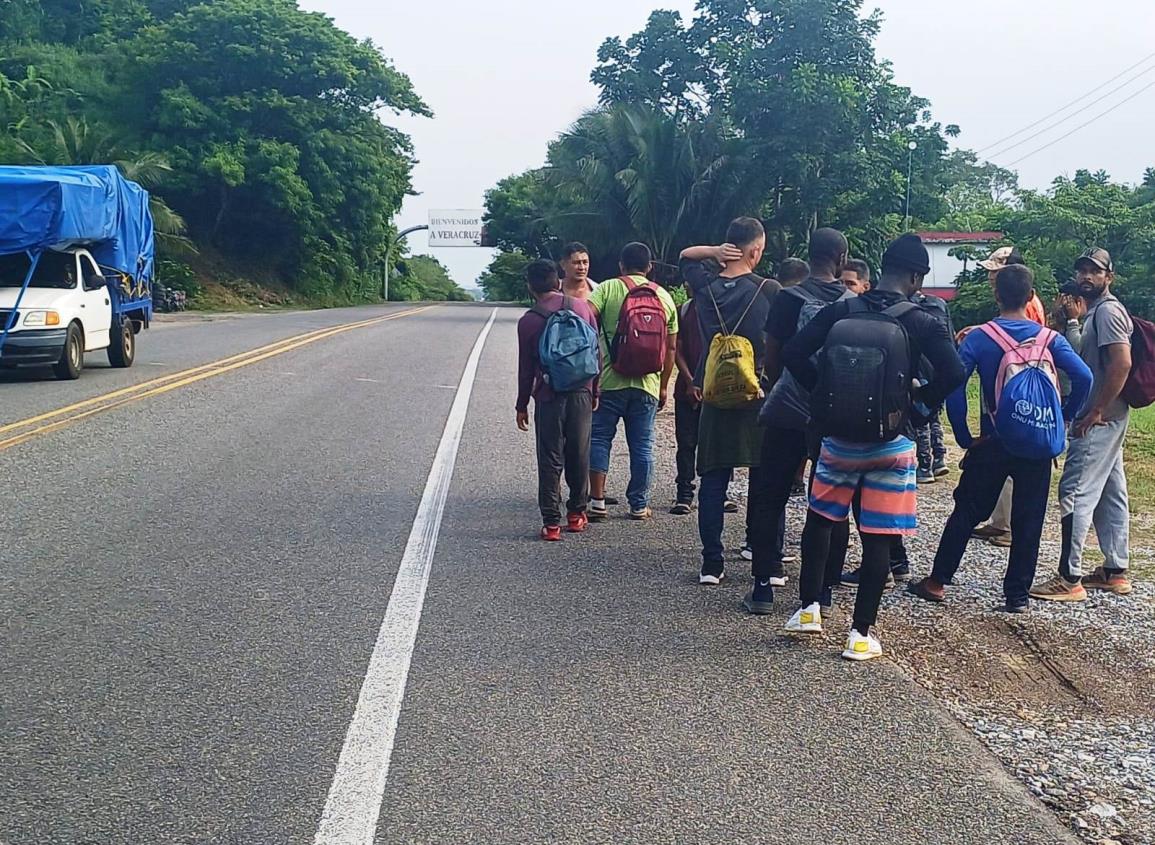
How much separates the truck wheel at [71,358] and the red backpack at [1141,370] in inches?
499

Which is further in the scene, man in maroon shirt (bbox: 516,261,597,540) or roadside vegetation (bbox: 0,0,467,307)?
roadside vegetation (bbox: 0,0,467,307)

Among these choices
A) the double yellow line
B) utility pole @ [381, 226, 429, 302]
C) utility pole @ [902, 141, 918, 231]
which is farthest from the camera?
utility pole @ [381, 226, 429, 302]

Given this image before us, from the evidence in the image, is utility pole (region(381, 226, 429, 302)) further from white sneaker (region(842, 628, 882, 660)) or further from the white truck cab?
white sneaker (region(842, 628, 882, 660))

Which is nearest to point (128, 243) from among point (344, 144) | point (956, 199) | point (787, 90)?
point (787, 90)

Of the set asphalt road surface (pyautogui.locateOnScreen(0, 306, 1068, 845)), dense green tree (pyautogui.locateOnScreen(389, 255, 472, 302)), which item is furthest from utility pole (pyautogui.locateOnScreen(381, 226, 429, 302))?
asphalt road surface (pyautogui.locateOnScreen(0, 306, 1068, 845))

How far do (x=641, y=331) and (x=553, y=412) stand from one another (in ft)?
2.57

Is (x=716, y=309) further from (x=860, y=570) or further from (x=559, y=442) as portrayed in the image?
(x=860, y=570)

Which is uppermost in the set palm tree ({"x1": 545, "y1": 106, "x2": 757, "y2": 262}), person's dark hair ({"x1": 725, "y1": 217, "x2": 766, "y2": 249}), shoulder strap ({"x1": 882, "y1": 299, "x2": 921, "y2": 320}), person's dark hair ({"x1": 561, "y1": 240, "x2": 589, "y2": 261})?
palm tree ({"x1": 545, "y1": 106, "x2": 757, "y2": 262})

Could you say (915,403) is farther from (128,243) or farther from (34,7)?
(34,7)

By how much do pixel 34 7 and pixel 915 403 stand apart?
5716 centimetres

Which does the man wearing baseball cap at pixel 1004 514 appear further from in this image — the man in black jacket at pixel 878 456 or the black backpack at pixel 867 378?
the black backpack at pixel 867 378

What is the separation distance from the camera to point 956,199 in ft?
266

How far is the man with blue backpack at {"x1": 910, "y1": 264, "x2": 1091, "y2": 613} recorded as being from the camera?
627cm

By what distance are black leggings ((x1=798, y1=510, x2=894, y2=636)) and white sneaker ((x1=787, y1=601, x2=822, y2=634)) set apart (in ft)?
0.10
